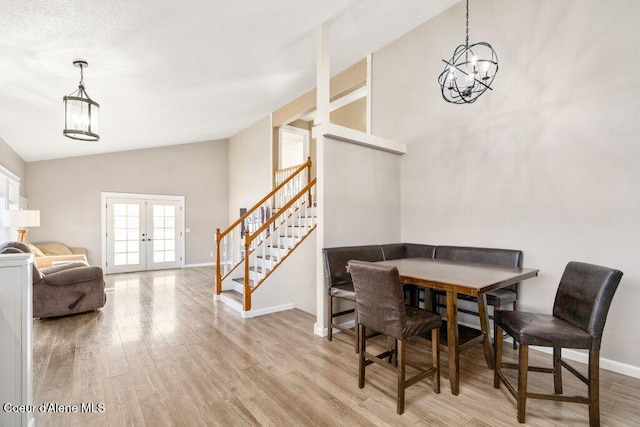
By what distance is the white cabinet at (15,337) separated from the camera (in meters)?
1.69

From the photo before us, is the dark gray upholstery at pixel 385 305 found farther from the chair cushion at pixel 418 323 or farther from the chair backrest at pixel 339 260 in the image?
the chair backrest at pixel 339 260

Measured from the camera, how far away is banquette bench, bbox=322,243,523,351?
3186 millimetres

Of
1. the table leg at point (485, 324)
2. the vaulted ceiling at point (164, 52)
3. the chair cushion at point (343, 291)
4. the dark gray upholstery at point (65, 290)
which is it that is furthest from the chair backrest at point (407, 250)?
the dark gray upholstery at point (65, 290)

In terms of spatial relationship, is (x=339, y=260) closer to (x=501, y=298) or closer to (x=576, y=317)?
(x=501, y=298)

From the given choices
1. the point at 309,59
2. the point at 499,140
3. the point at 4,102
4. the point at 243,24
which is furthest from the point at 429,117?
the point at 4,102

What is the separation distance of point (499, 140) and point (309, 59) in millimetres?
2954

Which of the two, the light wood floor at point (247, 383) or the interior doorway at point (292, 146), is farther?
the interior doorway at point (292, 146)

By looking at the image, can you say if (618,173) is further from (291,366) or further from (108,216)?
(108,216)

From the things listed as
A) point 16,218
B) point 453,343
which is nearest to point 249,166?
point 16,218

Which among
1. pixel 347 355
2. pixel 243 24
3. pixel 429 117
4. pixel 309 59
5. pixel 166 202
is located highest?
pixel 309 59

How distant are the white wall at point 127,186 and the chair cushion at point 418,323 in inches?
313

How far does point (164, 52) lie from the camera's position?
3.39m

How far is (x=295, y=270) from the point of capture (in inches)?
179

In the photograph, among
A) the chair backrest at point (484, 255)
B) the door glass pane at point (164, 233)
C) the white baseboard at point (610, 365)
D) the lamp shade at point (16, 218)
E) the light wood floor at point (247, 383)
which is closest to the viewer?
the light wood floor at point (247, 383)
